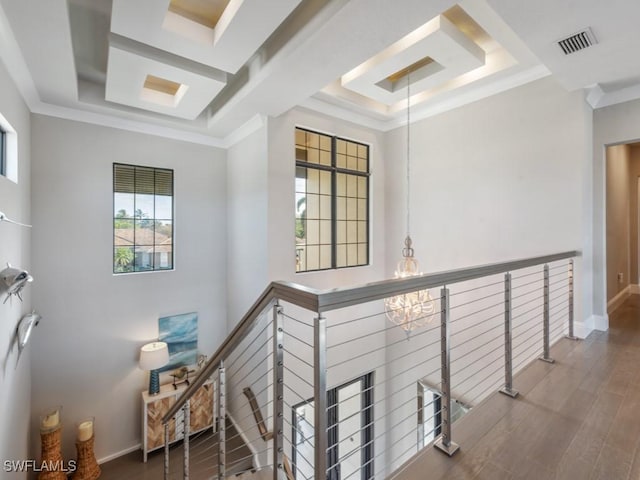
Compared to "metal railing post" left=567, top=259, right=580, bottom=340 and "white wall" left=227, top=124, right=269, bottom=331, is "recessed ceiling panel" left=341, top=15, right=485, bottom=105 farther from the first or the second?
"metal railing post" left=567, top=259, right=580, bottom=340

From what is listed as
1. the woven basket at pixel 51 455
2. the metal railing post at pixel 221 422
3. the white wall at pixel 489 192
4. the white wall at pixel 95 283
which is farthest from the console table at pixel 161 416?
the white wall at pixel 489 192

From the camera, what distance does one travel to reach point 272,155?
A: 13.9ft

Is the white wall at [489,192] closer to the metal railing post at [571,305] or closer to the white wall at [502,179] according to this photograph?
the white wall at [502,179]

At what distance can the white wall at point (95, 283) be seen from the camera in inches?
154

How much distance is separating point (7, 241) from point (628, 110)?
6.52m

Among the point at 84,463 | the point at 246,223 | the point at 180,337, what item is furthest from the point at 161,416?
the point at 246,223

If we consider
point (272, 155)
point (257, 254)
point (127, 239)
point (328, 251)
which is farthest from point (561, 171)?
point (127, 239)

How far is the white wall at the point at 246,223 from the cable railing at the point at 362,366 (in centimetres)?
60

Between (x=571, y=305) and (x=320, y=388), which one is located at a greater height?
(x=320, y=388)

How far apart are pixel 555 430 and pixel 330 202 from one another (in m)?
3.93

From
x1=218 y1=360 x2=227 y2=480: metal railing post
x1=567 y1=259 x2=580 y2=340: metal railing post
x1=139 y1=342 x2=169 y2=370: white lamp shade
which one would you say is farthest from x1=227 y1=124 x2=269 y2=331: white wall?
x1=567 y1=259 x2=580 y2=340: metal railing post

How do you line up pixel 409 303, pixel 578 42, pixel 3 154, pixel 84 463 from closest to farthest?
pixel 578 42 < pixel 3 154 < pixel 409 303 < pixel 84 463

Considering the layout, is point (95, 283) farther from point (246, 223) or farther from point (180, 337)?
point (246, 223)

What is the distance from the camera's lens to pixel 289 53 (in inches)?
109
